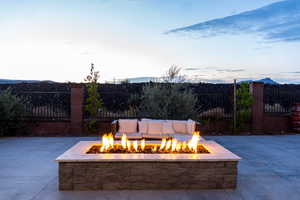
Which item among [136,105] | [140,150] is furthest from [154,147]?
[136,105]

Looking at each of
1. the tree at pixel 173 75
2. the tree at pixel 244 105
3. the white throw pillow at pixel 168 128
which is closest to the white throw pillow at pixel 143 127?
the white throw pillow at pixel 168 128

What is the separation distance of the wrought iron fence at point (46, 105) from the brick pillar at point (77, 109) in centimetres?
44

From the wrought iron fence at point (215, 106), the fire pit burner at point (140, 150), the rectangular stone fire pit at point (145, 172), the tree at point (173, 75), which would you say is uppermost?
the tree at point (173, 75)

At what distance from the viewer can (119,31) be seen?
1061 centimetres

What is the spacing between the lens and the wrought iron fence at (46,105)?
1013 cm

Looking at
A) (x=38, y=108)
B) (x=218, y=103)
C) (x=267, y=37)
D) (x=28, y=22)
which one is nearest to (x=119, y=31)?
(x=28, y=22)

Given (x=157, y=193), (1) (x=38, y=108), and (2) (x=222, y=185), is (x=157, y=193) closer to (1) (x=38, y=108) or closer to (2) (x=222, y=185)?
(2) (x=222, y=185)

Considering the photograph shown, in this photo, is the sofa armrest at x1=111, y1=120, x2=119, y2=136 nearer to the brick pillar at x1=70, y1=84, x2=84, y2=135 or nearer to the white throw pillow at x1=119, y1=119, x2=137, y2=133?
the white throw pillow at x1=119, y1=119, x2=137, y2=133

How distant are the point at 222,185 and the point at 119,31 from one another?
8187 mm

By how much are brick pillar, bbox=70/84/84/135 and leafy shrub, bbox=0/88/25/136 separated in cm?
182

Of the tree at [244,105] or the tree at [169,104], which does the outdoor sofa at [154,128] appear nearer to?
the tree at [169,104]

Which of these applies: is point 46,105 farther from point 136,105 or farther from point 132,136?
point 132,136

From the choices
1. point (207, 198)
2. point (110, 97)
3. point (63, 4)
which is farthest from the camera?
point (110, 97)

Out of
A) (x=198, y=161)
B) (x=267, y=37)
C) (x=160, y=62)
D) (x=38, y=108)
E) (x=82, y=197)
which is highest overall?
(x=267, y=37)
